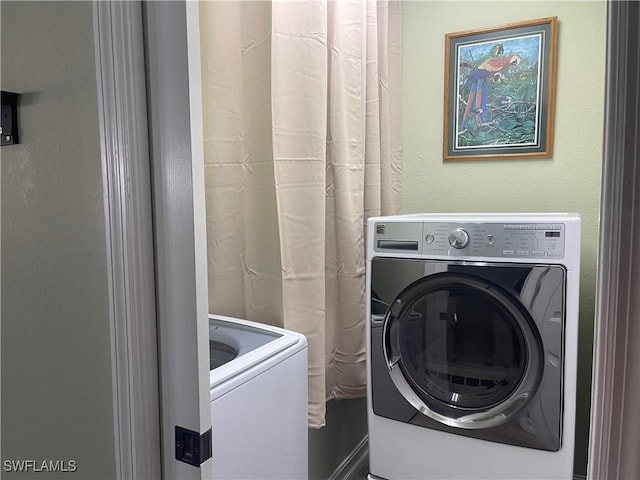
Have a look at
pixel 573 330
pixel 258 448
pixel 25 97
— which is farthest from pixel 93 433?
pixel 573 330

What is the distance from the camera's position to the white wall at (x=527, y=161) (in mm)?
1913

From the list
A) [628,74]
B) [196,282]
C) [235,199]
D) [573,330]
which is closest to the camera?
[628,74]

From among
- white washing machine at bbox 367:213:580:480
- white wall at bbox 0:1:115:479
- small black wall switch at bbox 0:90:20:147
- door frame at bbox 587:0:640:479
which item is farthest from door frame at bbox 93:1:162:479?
white washing machine at bbox 367:213:580:480

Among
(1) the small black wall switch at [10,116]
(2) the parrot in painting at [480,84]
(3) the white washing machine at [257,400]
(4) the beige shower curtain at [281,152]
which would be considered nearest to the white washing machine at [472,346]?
(4) the beige shower curtain at [281,152]

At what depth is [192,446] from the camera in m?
0.75

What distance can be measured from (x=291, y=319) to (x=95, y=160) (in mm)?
858

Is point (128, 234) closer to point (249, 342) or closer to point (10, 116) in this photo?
point (10, 116)

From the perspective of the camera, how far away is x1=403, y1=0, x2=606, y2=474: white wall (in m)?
1.91

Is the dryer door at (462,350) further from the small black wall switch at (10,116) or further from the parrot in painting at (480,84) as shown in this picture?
the small black wall switch at (10,116)

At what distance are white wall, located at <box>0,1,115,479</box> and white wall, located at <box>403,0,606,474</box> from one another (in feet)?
5.82

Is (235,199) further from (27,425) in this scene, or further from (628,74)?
(628,74)

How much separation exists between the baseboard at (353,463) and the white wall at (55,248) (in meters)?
1.40

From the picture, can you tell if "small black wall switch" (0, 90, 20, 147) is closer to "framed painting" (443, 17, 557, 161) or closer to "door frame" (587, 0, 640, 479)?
"door frame" (587, 0, 640, 479)

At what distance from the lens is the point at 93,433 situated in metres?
0.81
